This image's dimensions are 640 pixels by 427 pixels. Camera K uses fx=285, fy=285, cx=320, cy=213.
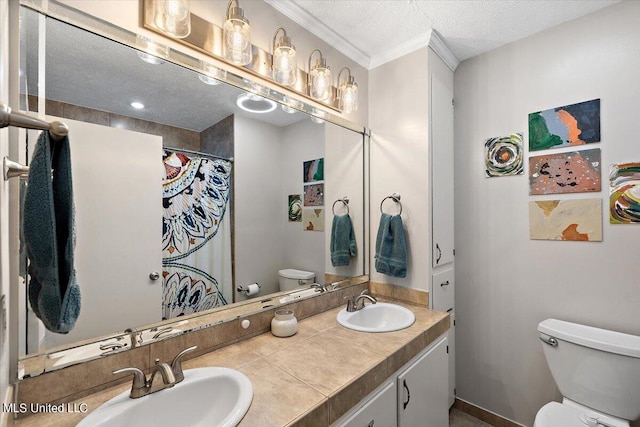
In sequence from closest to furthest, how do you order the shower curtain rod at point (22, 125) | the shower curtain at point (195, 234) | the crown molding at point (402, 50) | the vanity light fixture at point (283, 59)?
the shower curtain rod at point (22, 125), the shower curtain at point (195, 234), the vanity light fixture at point (283, 59), the crown molding at point (402, 50)

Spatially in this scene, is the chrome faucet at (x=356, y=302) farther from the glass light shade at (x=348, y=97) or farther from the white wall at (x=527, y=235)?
the glass light shade at (x=348, y=97)

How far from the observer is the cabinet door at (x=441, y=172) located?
181 centimetres

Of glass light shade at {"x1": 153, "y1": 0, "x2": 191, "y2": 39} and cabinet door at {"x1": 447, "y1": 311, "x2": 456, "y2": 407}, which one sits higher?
glass light shade at {"x1": 153, "y1": 0, "x2": 191, "y2": 39}

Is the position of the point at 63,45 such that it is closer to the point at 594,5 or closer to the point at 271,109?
the point at 271,109

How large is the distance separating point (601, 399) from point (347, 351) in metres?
1.29

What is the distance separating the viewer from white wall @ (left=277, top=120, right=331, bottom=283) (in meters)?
1.56

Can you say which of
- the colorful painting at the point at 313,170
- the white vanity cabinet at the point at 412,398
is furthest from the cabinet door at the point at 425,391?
the colorful painting at the point at 313,170

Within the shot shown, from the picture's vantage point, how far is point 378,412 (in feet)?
3.65

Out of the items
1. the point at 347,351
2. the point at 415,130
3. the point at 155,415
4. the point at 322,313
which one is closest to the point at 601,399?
the point at 347,351

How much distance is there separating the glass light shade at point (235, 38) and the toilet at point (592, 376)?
208cm

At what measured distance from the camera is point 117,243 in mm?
980

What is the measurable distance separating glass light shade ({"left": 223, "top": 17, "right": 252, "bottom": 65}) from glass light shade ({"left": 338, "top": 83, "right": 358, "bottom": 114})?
709 millimetres

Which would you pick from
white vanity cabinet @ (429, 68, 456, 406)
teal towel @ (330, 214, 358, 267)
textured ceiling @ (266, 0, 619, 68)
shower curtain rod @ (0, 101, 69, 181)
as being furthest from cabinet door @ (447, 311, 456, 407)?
shower curtain rod @ (0, 101, 69, 181)

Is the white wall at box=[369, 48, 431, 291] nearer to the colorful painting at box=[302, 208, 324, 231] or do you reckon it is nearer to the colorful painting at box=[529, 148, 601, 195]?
the colorful painting at box=[302, 208, 324, 231]
